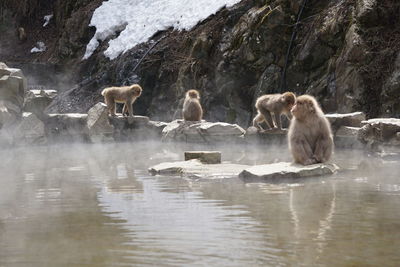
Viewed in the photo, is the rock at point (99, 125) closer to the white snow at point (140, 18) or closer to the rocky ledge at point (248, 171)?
the rocky ledge at point (248, 171)

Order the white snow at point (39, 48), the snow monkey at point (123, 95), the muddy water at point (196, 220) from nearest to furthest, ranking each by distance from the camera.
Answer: the muddy water at point (196, 220)
the snow monkey at point (123, 95)
the white snow at point (39, 48)

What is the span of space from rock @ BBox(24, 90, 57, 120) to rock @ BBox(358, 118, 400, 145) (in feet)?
25.4

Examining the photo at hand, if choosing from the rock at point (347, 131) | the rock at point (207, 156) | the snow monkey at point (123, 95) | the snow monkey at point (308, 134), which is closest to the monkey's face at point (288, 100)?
the rock at point (347, 131)

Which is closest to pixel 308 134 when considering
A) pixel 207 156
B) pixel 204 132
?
pixel 207 156

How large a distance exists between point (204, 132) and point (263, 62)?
163 inches

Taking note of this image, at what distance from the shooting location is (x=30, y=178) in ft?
25.5

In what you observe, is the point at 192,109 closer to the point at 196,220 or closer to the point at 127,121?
the point at 127,121

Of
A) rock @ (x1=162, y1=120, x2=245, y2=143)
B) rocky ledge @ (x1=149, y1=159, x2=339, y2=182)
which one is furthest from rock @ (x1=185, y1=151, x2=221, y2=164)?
rock @ (x1=162, y1=120, x2=245, y2=143)

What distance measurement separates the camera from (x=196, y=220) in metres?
4.79

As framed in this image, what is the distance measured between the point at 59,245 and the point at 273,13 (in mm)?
12320

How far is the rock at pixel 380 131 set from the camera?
9.20m

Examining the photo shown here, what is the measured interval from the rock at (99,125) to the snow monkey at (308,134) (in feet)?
23.8

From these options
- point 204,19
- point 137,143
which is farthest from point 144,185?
point 204,19

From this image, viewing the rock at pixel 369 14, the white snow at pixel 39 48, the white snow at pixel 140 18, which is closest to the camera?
the rock at pixel 369 14
